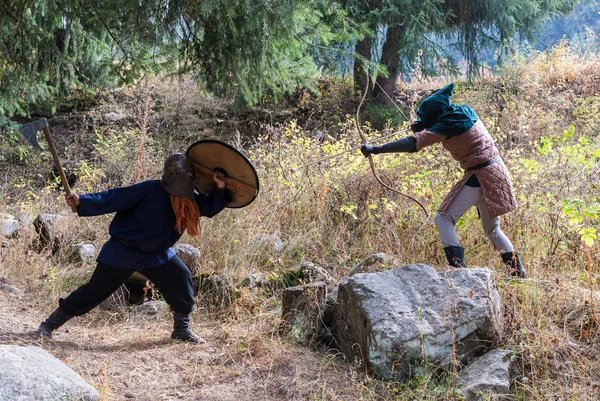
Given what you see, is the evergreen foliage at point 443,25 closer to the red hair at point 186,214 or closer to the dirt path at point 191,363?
the red hair at point 186,214

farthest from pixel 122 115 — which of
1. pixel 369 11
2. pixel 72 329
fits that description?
pixel 72 329

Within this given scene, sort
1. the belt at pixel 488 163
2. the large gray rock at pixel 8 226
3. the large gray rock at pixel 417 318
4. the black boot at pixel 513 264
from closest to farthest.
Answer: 1. the large gray rock at pixel 417 318
2. the black boot at pixel 513 264
3. the belt at pixel 488 163
4. the large gray rock at pixel 8 226

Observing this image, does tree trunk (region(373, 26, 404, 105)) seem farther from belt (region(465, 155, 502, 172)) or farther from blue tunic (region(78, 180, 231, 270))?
blue tunic (region(78, 180, 231, 270))

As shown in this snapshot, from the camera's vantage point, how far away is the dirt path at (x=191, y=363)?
3678mm

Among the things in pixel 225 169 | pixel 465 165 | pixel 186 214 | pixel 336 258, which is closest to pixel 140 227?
pixel 186 214

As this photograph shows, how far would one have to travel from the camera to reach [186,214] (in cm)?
426

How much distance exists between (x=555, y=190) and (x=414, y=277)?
7.32 ft

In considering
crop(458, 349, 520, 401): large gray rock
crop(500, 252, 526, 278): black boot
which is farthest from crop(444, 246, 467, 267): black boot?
crop(458, 349, 520, 401): large gray rock

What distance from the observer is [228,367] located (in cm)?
404

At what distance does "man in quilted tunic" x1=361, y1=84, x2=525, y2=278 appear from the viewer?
179 inches

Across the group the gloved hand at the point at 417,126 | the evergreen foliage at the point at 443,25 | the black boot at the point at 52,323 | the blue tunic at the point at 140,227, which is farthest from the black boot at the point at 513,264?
the evergreen foliage at the point at 443,25

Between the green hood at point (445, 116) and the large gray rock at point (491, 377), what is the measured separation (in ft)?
5.59

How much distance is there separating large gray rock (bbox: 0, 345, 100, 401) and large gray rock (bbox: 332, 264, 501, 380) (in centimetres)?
167

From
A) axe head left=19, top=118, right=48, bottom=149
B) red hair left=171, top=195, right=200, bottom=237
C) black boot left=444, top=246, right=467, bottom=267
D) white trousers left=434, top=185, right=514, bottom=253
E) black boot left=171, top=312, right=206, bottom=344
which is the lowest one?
black boot left=171, top=312, right=206, bottom=344
